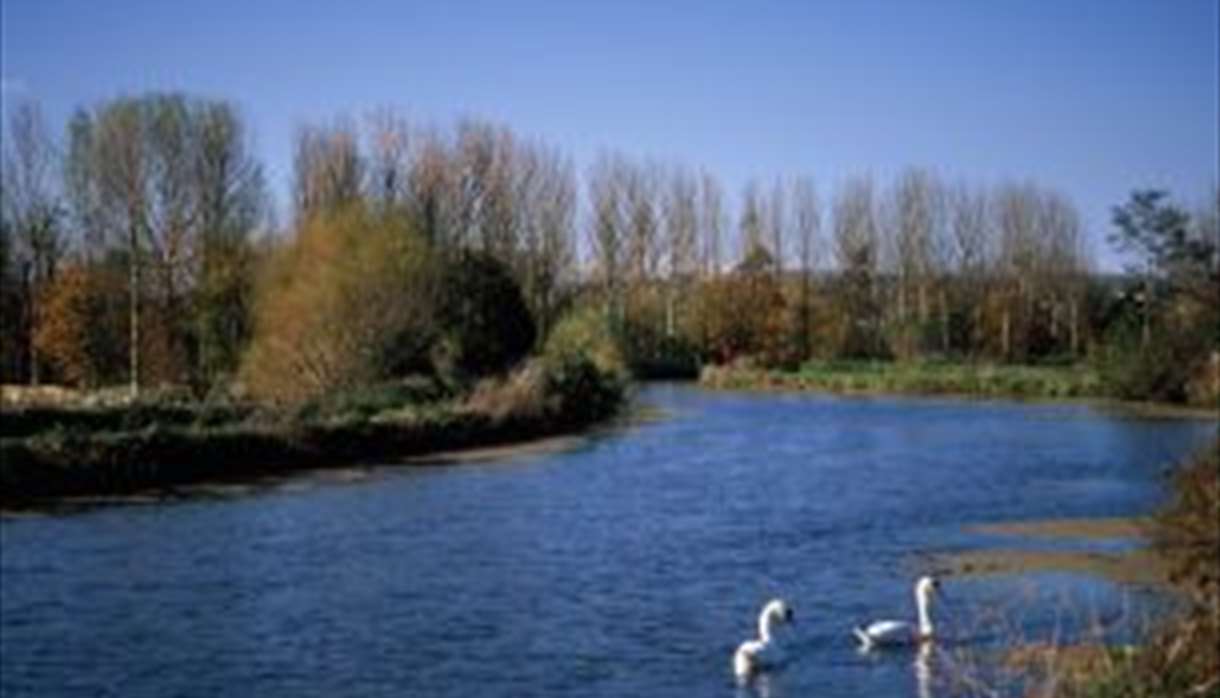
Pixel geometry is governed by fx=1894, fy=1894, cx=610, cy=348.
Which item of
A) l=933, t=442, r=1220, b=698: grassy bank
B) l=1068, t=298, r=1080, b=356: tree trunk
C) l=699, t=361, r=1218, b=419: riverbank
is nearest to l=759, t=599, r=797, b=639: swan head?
l=933, t=442, r=1220, b=698: grassy bank

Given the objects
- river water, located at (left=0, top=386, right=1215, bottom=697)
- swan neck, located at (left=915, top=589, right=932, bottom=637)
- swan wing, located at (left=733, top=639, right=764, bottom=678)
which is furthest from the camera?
swan neck, located at (left=915, top=589, right=932, bottom=637)

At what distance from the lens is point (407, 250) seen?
156 ft

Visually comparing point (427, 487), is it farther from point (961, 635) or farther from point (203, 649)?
point (961, 635)

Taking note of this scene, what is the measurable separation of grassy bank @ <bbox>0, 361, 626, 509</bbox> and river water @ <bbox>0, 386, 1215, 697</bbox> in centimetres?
177

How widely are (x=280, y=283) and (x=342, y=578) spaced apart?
2646 centimetres

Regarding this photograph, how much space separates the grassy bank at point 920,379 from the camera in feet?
214

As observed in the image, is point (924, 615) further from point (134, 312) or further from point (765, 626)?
point (134, 312)

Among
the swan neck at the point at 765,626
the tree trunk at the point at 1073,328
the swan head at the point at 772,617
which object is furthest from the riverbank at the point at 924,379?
the swan neck at the point at 765,626

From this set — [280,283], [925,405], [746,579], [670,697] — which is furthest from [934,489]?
[925,405]

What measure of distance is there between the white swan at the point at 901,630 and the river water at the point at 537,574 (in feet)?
0.65

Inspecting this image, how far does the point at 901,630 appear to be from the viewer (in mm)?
17156

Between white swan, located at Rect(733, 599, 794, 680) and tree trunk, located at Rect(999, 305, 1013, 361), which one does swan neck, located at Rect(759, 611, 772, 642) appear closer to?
white swan, located at Rect(733, 599, 794, 680)

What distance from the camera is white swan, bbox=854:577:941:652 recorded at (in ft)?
55.8

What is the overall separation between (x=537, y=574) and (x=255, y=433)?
15.8m
